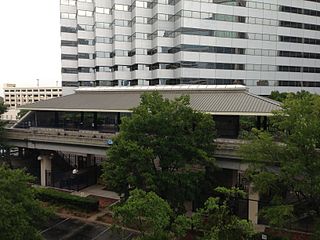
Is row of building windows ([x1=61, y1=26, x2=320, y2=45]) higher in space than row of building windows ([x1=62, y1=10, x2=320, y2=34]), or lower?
lower

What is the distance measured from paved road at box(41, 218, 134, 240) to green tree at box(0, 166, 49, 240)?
7.16m

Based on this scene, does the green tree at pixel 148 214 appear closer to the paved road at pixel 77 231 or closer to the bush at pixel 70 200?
the paved road at pixel 77 231

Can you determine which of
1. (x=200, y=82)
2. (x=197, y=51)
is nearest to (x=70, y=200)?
(x=200, y=82)

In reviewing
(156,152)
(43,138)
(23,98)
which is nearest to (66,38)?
(43,138)

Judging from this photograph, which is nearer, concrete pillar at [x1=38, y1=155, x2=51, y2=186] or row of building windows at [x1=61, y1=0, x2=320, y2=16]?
concrete pillar at [x1=38, y1=155, x2=51, y2=186]

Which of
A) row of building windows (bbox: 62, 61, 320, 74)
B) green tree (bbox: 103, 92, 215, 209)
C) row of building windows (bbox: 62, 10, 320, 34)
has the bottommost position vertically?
green tree (bbox: 103, 92, 215, 209)

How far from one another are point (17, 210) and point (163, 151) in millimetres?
10775

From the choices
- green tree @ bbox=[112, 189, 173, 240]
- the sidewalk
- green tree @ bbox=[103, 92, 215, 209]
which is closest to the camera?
green tree @ bbox=[112, 189, 173, 240]

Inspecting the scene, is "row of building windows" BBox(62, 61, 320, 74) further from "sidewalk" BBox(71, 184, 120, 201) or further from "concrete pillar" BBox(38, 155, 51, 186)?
"sidewalk" BBox(71, 184, 120, 201)

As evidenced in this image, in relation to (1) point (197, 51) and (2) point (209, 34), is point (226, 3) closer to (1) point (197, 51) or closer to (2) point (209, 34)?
(2) point (209, 34)

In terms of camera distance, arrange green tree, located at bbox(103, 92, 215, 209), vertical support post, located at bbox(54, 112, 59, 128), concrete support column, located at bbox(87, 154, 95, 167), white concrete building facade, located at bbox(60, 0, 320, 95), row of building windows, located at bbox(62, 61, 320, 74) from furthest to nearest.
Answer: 1. white concrete building facade, located at bbox(60, 0, 320, 95)
2. row of building windows, located at bbox(62, 61, 320, 74)
3. vertical support post, located at bbox(54, 112, 59, 128)
4. concrete support column, located at bbox(87, 154, 95, 167)
5. green tree, located at bbox(103, 92, 215, 209)

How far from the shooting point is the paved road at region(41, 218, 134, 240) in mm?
25094

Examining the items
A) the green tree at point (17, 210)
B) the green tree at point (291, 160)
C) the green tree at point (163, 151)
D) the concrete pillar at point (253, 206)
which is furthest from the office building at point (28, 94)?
the green tree at point (291, 160)

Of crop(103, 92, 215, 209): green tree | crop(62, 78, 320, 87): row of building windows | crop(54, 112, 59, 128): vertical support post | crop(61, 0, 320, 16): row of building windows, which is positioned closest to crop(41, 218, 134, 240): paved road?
crop(103, 92, 215, 209): green tree
